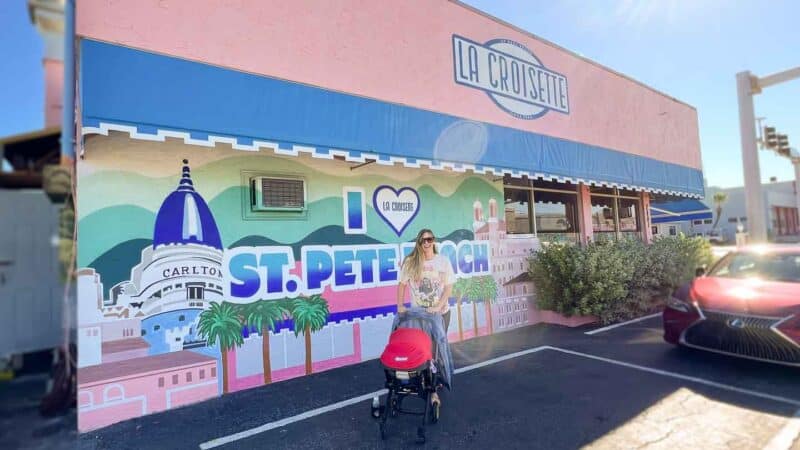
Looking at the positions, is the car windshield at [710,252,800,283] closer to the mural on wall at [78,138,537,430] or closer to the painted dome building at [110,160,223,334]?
the mural on wall at [78,138,537,430]

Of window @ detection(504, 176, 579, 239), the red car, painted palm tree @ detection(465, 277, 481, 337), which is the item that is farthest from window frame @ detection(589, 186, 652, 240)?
painted palm tree @ detection(465, 277, 481, 337)

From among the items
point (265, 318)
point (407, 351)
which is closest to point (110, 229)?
point (265, 318)

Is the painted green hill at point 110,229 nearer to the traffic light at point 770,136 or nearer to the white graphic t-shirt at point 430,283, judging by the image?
the white graphic t-shirt at point 430,283

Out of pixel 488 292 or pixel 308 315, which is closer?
pixel 308 315

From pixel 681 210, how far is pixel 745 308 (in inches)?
400

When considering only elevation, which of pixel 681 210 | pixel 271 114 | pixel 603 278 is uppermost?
pixel 271 114

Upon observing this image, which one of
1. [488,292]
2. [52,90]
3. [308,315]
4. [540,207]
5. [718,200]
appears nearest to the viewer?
[52,90]

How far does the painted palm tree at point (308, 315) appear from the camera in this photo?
17.2 ft

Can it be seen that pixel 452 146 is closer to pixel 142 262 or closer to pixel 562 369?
pixel 562 369

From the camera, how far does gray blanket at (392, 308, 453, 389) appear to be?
3.78 meters

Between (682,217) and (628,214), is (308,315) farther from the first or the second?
(682,217)

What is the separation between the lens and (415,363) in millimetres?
3400

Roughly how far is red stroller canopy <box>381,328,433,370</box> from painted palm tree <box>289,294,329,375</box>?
2054 millimetres

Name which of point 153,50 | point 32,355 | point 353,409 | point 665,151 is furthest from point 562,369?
point 665,151
